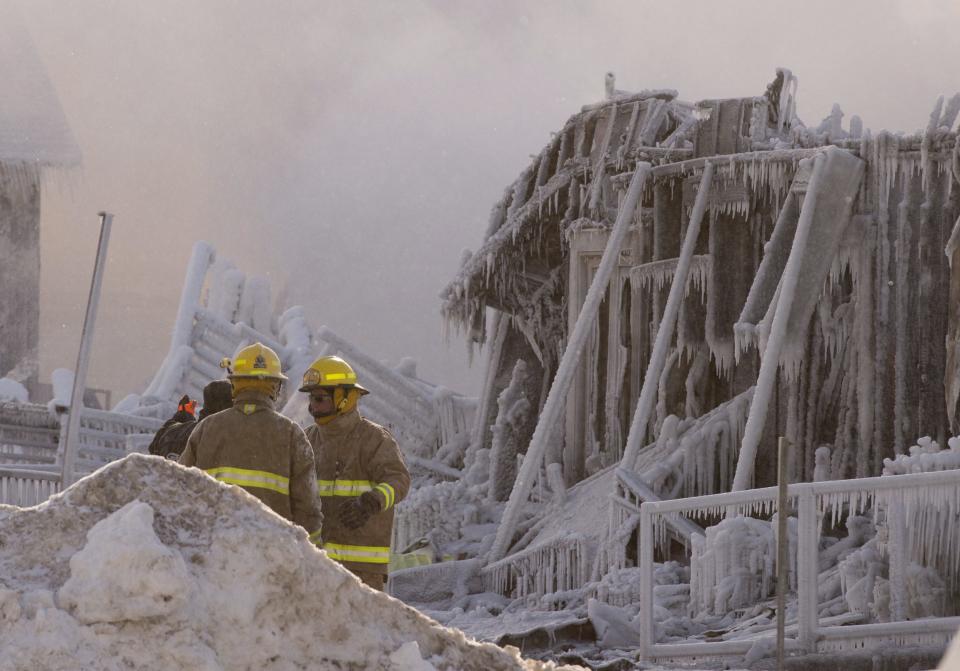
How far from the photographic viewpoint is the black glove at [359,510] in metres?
7.93

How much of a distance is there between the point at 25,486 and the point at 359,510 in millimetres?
10144

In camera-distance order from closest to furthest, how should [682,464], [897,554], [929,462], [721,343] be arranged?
[897,554], [929,462], [682,464], [721,343]

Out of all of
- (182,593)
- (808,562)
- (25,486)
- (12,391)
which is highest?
(12,391)

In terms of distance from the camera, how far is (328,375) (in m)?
8.41

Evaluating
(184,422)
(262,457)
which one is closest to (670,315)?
(184,422)

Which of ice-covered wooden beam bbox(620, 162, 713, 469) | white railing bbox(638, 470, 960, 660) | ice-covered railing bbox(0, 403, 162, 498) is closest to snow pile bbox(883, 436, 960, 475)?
white railing bbox(638, 470, 960, 660)

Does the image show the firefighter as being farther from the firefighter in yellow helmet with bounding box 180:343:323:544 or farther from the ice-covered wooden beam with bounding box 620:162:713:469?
the ice-covered wooden beam with bounding box 620:162:713:469

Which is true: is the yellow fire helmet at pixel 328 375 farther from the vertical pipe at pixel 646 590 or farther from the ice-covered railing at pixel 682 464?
the ice-covered railing at pixel 682 464

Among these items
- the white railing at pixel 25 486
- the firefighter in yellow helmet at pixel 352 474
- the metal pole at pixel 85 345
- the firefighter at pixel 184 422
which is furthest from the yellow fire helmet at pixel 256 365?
the metal pole at pixel 85 345

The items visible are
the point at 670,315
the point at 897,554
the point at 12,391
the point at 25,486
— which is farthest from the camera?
the point at 12,391

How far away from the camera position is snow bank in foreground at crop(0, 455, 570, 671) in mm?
5113

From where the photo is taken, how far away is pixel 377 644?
18.4 feet

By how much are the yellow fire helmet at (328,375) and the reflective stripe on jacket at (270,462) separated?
24.5 inches

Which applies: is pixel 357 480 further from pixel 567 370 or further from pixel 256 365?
pixel 567 370
